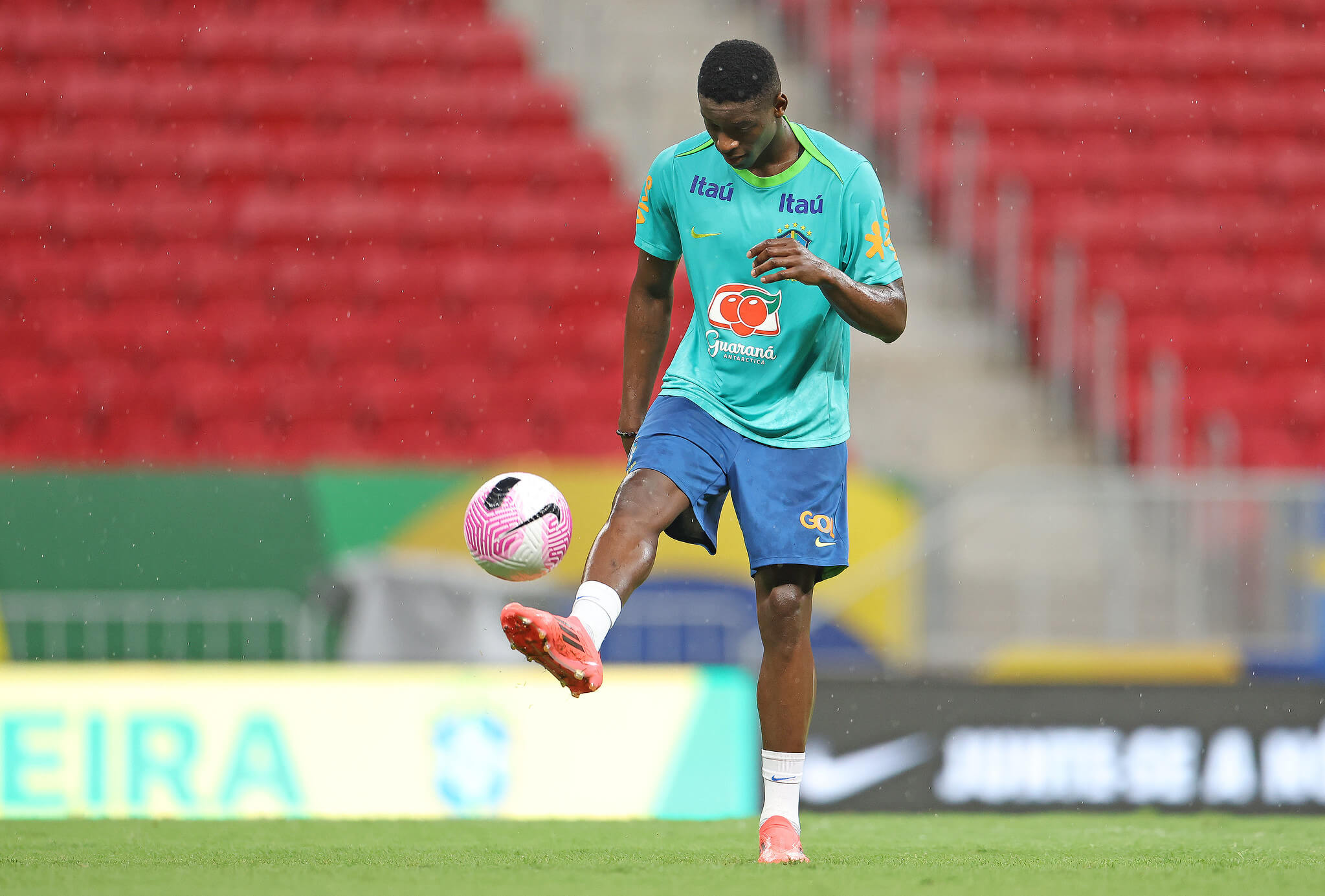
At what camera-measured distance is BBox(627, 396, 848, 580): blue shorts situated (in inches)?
182

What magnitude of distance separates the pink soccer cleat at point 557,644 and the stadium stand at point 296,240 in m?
6.50

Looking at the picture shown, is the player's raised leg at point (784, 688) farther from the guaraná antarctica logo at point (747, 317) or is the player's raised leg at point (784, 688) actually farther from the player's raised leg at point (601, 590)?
the guaraná antarctica logo at point (747, 317)

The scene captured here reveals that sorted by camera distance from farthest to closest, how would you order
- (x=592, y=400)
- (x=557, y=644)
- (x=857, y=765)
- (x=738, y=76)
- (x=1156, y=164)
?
1. (x=1156, y=164)
2. (x=592, y=400)
3. (x=857, y=765)
4. (x=738, y=76)
5. (x=557, y=644)

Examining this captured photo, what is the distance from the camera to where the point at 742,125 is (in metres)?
4.47

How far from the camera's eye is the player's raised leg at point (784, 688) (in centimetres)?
474

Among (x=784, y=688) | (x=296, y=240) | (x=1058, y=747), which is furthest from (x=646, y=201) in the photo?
(x=296, y=240)

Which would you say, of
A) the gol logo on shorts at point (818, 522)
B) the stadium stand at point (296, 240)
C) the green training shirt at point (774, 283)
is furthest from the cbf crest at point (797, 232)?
the stadium stand at point (296, 240)

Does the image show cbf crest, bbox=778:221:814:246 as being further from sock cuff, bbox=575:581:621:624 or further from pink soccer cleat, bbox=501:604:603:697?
pink soccer cleat, bbox=501:604:603:697

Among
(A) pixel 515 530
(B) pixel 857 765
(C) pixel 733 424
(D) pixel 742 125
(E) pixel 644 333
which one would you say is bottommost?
(B) pixel 857 765

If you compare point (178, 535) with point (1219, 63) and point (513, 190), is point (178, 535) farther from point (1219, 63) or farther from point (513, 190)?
point (1219, 63)

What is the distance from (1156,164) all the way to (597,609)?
34.9ft

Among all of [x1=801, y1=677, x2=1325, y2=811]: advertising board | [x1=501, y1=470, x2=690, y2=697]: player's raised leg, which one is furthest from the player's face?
[x1=801, y1=677, x2=1325, y2=811]: advertising board

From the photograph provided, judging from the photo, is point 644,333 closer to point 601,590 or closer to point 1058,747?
point 601,590

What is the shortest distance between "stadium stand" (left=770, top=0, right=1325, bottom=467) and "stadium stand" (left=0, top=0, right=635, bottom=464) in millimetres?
2903
